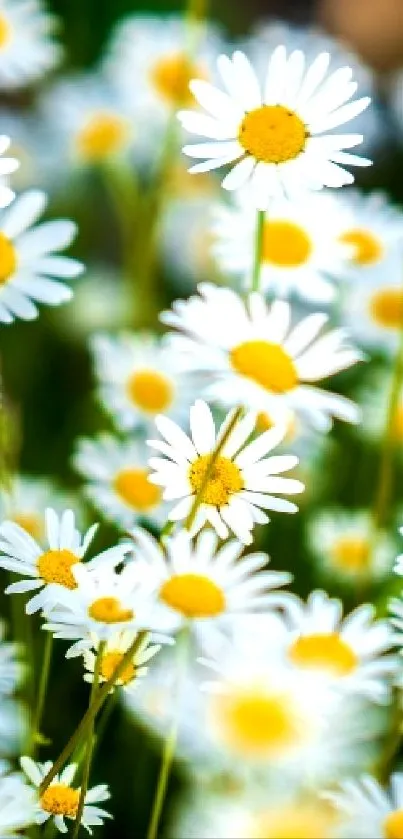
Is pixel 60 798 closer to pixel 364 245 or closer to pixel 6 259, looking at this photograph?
pixel 6 259

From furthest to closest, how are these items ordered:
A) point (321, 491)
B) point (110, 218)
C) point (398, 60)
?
point (398, 60) → point (110, 218) → point (321, 491)

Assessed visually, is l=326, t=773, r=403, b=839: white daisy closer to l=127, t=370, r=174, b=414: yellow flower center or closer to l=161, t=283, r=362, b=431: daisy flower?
l=161, t=283, r=362, b=431: daisy flower

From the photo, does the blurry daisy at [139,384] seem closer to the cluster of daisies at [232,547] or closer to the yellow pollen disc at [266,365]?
the cluster of daisies at [232,547]

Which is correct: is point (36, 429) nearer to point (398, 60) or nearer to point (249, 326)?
point (249, 326)

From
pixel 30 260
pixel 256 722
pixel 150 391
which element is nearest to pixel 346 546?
pixel 150 391

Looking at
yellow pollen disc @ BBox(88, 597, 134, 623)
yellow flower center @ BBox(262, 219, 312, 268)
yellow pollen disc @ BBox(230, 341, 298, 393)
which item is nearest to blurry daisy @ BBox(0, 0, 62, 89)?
yellow flower center @ BBox(262, 219, 312, 268)

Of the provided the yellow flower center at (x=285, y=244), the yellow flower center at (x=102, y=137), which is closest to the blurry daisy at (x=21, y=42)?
the yellow flower center at (x=102, y=137)

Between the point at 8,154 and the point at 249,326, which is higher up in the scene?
the point at 8,154

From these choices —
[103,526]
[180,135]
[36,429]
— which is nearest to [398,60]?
[180,135]
